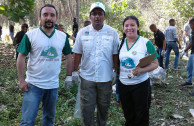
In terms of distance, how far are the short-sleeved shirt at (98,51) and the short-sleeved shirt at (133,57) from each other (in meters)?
0.24

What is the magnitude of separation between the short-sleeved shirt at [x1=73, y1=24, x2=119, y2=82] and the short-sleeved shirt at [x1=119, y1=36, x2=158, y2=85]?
0.78ft

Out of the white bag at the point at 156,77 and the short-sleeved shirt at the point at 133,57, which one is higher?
the short-sleeved shirt at the point at 133,57

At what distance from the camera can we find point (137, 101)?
282 centimetres

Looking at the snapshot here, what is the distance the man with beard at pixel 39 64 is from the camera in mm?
2592

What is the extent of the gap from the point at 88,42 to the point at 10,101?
293cm

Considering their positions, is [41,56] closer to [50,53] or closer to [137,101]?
[50,53]

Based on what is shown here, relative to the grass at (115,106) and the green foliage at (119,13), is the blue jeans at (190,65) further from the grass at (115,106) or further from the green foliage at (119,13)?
the green foliage at (119,13)

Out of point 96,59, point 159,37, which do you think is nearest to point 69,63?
point 96,59

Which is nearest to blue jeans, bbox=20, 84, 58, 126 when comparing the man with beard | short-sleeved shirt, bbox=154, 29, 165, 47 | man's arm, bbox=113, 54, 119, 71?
the man with beard

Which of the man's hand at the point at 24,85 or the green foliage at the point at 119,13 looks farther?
the green foliage at the point at 119,13

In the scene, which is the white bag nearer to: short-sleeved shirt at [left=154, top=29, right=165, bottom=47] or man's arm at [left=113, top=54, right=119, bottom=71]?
short-sleeved shirt at [left=154, top=29, right=165, bottom=47]

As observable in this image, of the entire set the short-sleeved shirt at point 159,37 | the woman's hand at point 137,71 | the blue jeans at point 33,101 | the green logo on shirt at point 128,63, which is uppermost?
the short-sleeved shirt at point 159,37

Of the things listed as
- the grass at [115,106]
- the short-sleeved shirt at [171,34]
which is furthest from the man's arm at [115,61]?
the short-sleeved shirt at [171,34]

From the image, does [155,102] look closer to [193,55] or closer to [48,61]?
[193,55]
